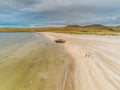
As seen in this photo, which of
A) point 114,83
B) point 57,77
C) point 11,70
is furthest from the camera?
point 11,70

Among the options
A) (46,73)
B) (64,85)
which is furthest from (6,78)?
(64,85)

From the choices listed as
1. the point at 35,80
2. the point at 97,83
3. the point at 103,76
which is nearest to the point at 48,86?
the point at 35,80

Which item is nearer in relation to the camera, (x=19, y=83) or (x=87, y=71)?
(x=19, y=83)

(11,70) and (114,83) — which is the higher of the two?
(114,83)

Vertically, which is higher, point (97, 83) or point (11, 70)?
point (97, 83)

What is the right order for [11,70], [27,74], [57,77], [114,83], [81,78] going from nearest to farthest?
[114,83] → [81,78] → [57,77] → [27,74] → [11,70]

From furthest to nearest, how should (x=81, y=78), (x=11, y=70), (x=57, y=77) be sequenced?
(x=11, y=70) → (x=57, y=77) → (x=81, y=78)

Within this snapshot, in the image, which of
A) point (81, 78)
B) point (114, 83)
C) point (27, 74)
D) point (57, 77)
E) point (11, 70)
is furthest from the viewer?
point (11, 70)

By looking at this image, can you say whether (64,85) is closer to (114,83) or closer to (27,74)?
(114,83)

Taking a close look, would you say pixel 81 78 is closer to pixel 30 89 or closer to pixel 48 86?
pixel 48 86
